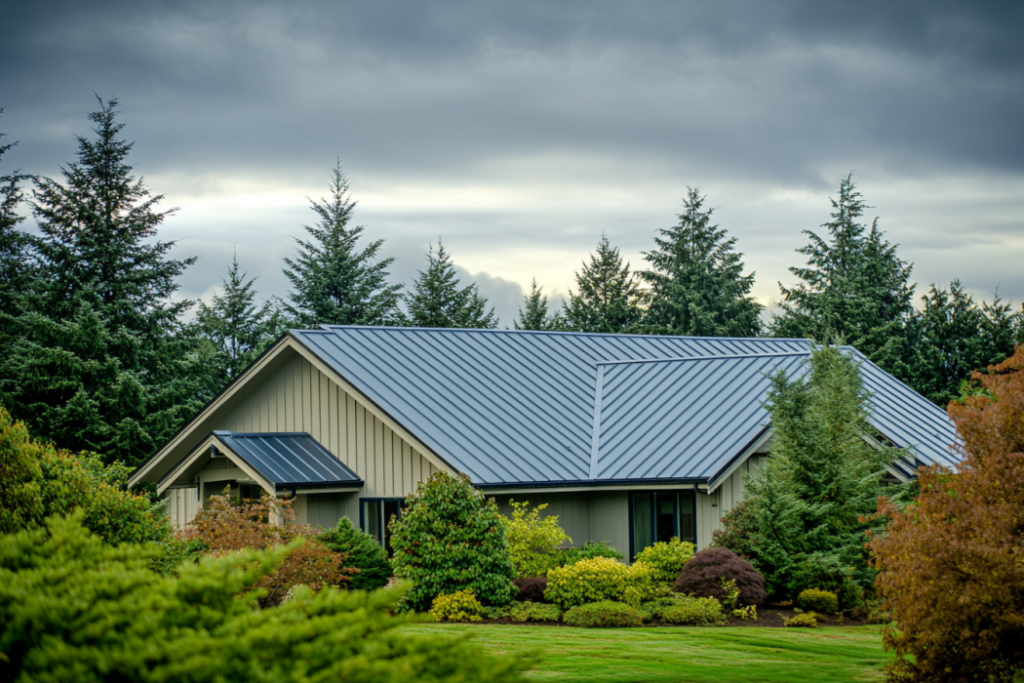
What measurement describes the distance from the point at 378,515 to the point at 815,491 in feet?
31.6

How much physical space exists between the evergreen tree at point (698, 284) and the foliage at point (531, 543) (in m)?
35.0

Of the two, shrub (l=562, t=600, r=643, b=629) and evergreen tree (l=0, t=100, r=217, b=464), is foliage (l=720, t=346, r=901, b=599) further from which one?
evergreen tree (l=0, t=100, r=217, b=464)

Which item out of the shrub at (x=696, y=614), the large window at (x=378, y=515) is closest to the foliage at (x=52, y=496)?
the large window at (x=378, y=515)

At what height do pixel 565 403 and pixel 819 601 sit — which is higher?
pixel 565 403

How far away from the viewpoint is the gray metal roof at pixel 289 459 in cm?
2062

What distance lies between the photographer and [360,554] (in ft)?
61.6

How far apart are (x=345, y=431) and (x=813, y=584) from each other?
10.9 m

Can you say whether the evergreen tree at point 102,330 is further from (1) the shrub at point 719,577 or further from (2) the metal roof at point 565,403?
(1) the shrub at point 719,577

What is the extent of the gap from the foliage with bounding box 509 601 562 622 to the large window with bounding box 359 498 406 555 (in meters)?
5.55

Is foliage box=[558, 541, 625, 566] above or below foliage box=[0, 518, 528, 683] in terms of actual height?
below

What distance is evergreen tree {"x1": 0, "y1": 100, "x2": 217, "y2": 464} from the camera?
36094 mm

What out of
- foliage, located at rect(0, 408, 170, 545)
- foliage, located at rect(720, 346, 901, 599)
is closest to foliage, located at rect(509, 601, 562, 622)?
foliage, located at rect(720, 346, 901, 599)

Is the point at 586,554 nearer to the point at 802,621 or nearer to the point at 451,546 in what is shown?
the point at 451,546

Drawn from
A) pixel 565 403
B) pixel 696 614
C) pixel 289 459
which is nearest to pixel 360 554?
pixel 289 459
